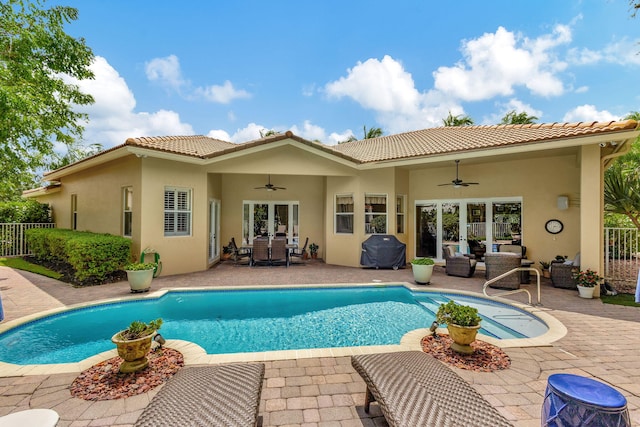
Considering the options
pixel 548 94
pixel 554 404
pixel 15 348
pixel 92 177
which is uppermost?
pixel 548 94

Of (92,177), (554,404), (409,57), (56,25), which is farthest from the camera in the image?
(409,57)

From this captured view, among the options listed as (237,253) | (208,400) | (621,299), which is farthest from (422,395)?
Answer: (237,253)

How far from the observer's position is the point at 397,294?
28.5 feet

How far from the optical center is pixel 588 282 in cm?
755

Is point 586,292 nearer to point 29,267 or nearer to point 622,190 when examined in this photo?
point 622,190

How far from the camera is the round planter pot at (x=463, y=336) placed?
426cm

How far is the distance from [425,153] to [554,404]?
9.02 m

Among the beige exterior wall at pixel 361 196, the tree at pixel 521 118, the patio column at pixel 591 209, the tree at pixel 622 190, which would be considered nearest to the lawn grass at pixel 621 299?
the patio column at pixel 591 209

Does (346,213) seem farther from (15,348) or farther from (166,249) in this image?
(15,348)

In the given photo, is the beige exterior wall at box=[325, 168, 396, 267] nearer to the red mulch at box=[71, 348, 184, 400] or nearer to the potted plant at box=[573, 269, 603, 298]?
the potted plant at box=[573, 269, 603, 298]

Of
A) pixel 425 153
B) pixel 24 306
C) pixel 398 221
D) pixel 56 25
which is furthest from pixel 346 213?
pixel 56 25

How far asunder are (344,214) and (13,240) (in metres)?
17.6

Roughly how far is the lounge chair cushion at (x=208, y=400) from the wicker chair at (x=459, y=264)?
9289mm

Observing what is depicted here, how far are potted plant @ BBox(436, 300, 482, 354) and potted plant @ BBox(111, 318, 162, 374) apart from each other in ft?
13.9
